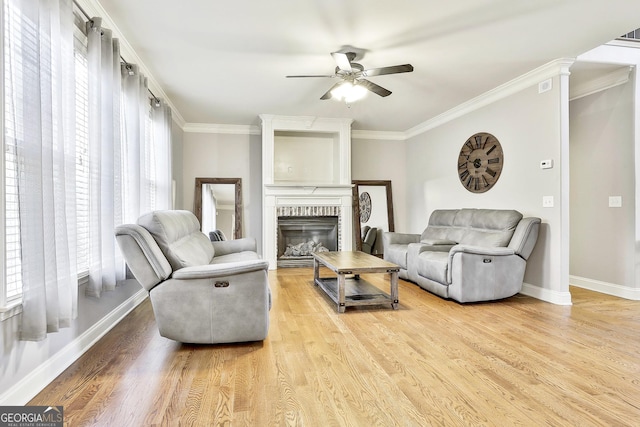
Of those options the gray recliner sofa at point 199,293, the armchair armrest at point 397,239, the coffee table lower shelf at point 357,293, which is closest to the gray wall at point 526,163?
the armchair armrest at point 397,239

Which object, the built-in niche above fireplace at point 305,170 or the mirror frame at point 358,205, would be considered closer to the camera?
the built-in niche above fireplace at point 305,170

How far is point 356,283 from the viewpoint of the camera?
4.32 metres

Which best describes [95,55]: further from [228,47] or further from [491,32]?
[491,32]

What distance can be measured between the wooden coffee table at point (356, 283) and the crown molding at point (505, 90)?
2646 mm

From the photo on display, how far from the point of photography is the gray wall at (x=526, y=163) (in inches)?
143

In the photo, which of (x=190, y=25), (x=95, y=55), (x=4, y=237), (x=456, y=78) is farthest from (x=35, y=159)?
A: (x=456, y=78)

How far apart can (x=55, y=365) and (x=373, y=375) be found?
1.84 metres

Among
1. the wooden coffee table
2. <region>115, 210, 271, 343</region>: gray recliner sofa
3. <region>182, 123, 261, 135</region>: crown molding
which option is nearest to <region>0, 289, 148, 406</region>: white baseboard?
<region>115, 210, 271, 343</region>: gray recliner sofa

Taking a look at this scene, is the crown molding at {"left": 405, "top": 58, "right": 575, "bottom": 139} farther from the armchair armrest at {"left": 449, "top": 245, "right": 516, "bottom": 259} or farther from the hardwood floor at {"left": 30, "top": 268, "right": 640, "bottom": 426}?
the hardwood floor at {"left": 30, "top": 268, "right": 640, "bottom": 426}

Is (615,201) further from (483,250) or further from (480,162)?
(483,250)

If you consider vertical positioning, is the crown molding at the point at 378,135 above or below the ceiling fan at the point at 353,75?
above

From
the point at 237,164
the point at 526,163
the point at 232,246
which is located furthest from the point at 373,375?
the point at 237,164

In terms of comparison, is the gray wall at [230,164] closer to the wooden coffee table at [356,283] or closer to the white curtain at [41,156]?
the wooden coffee table at [356,283]

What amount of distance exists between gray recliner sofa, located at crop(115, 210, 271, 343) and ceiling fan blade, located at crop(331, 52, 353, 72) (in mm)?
1980
